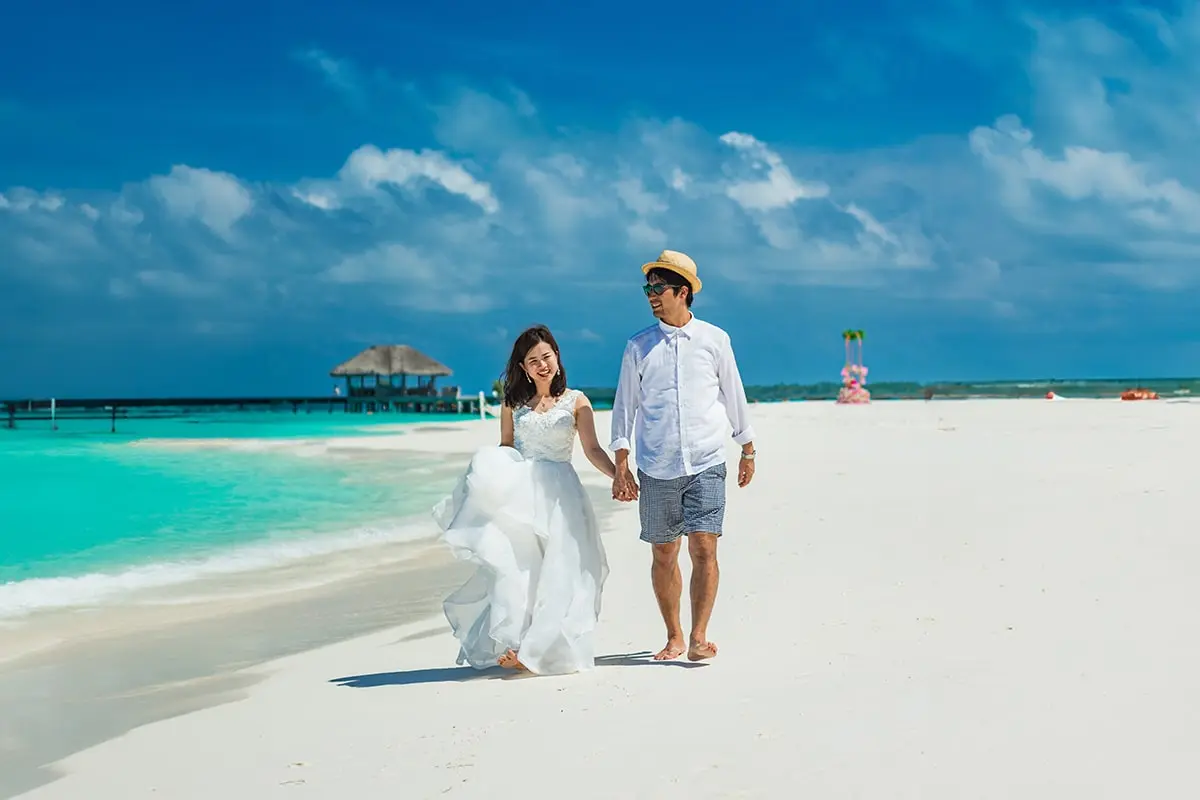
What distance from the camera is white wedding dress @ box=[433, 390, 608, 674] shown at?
445cm

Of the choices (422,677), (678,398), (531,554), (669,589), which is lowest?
(422,677)

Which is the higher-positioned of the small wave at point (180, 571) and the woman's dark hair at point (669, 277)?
the woman's dark hair at point (669, 277)

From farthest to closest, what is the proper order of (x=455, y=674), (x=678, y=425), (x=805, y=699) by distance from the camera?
(x=455, y=674) → (x=678, y=425) → (x=805, y=699)

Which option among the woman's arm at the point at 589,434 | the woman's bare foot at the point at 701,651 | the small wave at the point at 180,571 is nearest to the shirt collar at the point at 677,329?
the woman's arm at the point at 589,434

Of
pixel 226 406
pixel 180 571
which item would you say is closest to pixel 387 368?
pixel 226 406

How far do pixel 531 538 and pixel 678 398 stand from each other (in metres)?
0.84

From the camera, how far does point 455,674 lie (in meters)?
4.73

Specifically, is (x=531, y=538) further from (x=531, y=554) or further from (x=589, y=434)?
(x=589, y=434)

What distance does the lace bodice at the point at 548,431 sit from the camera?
15.0 feet

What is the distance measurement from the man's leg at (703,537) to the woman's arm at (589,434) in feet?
1.19

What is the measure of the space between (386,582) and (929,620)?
424 cm

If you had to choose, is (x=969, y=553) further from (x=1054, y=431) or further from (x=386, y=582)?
(x=1054, y=431)

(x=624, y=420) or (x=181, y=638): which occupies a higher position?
(x=624, y=420)

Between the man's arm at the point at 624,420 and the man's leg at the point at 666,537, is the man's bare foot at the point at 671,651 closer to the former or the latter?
the man's leg at the point at 666,537
